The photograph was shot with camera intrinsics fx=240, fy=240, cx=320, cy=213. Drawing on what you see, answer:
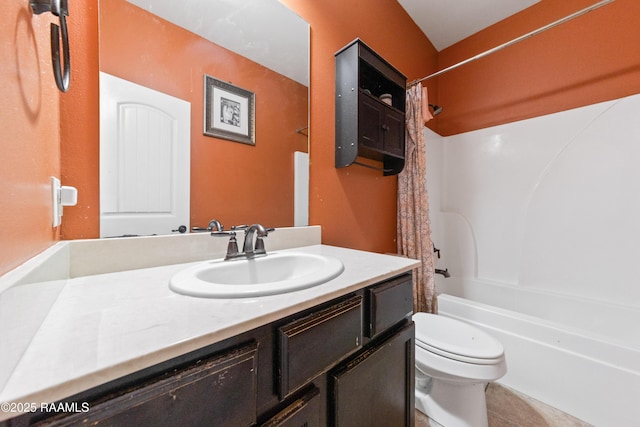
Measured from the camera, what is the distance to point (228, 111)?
3.15 ft

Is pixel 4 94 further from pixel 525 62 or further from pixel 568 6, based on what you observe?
pixel 568 6

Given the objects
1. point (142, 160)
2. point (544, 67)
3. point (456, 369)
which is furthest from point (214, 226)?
point (544, 67)

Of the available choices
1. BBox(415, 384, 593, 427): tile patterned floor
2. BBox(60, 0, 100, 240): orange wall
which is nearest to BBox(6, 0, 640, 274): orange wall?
BBox(60, 0, 100, 240): orange wall

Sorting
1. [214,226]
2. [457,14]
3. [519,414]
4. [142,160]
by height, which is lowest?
[519,414]

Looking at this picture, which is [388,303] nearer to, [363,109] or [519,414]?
[363,109]

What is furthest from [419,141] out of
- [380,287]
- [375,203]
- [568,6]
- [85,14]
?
[85,14]

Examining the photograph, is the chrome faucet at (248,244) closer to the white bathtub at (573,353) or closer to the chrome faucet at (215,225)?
the chrome faucet at (215,225)

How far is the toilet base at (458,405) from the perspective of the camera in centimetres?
111

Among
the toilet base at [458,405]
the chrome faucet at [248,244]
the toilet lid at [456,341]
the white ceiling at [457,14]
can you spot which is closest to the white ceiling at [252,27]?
the chrome faucet at [248,244]

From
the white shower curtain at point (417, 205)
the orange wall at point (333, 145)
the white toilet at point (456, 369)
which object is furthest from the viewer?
the white shower curtain at point (417, 205)

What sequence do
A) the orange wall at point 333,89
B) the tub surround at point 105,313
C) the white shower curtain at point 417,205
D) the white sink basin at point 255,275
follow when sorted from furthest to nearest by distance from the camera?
the white shower curtain at point 417,205
the white sink basin at point 255,275
the orange wall at point 333,89
the tub surround at point 105,313

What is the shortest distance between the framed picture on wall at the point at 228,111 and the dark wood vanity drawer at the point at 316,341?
77cm

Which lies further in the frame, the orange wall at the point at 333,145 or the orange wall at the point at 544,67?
the orange wall at the point at 544,67

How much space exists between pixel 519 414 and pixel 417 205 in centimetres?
125
